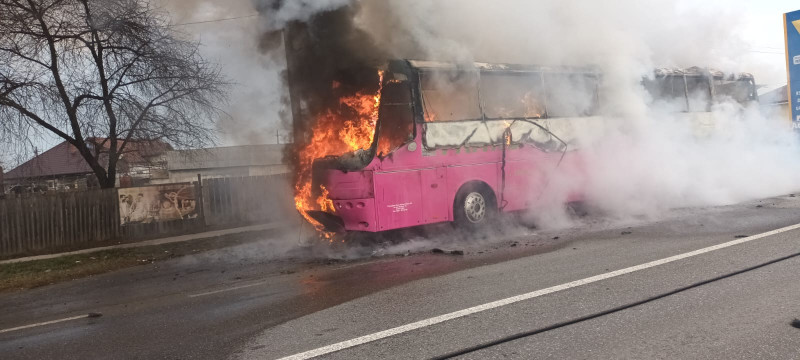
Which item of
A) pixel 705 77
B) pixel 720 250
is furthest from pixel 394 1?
pixel 705 77

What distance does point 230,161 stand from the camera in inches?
1273

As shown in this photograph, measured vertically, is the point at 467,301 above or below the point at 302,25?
below

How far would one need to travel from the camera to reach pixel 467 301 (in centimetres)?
531

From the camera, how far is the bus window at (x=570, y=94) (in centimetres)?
1072

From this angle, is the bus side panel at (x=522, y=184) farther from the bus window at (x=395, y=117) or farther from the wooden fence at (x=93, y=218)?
the wooden fence at (x=93, y=218)

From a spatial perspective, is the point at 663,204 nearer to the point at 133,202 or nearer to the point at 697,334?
the point at 697,334

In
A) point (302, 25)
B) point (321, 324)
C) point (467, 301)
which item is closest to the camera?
point (321, 324)

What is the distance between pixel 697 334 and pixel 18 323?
261 inches

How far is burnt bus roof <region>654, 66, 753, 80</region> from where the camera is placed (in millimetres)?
12820

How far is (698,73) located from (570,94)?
4759 mm

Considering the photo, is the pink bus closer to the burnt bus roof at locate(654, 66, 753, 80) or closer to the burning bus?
the burning bus

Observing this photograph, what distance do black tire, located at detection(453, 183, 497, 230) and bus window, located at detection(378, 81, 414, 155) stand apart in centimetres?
148

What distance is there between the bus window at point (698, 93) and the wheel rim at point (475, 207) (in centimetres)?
673

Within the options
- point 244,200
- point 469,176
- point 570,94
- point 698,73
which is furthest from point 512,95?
point 244,200
